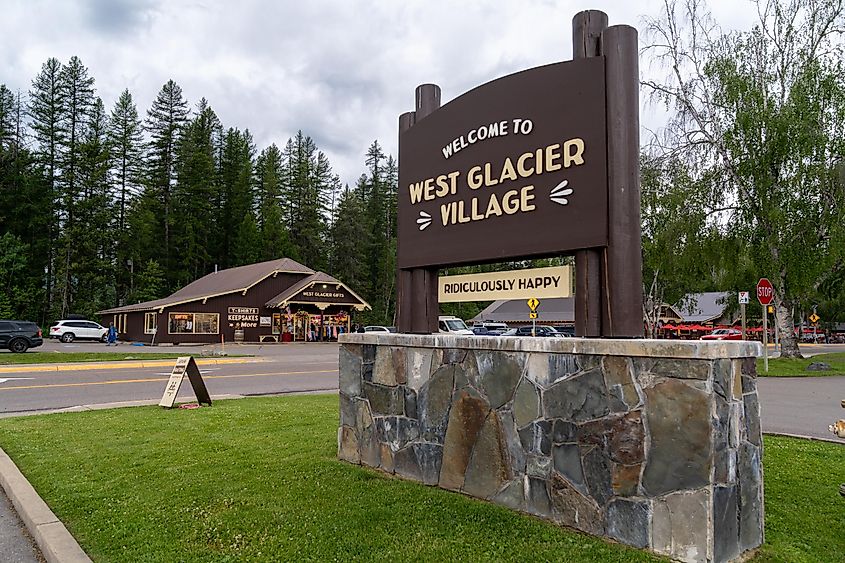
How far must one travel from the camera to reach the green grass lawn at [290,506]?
412cm

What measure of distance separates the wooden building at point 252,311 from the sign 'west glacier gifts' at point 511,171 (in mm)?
36112

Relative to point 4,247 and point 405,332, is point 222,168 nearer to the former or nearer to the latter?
point 4,247

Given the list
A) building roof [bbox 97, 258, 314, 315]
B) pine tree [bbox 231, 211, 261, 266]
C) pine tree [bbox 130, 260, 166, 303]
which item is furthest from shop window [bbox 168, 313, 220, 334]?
pine tree [bbox 231, 211, 261, 266]

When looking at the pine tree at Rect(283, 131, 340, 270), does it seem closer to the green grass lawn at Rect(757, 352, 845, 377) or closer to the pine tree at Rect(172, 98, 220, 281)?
the pine tree at Rect(172, 98, 220, 281)

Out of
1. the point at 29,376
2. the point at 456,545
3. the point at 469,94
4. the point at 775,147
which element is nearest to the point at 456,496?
the point at 456,545

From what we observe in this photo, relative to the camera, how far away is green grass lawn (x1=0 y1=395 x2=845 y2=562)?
162 inches

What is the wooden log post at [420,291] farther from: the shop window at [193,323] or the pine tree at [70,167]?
the pine tree at [70,167]

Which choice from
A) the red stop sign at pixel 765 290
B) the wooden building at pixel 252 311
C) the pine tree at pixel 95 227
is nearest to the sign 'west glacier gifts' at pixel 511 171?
the red stop sign at pixel 765 290

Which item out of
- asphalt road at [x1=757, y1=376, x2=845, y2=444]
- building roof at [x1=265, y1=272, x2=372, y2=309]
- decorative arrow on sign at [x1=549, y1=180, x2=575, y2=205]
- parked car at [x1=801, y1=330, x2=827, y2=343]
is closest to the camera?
decorative arrow on sign at [x1=549, y1=180, x2=575, y2=205]

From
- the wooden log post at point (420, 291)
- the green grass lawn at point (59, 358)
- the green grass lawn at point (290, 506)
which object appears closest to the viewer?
the green grass lawn at point (290, 506)

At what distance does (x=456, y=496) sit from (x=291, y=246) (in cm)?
6080

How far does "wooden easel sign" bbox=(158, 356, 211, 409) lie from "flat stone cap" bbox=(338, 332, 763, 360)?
6.42 metres

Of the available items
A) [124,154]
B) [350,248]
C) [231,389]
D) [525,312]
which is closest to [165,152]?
[124,154]

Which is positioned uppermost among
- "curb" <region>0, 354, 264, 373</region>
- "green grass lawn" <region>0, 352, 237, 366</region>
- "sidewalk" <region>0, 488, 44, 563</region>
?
"green grass lawn" <region>0, 352, 237, 366</region>
